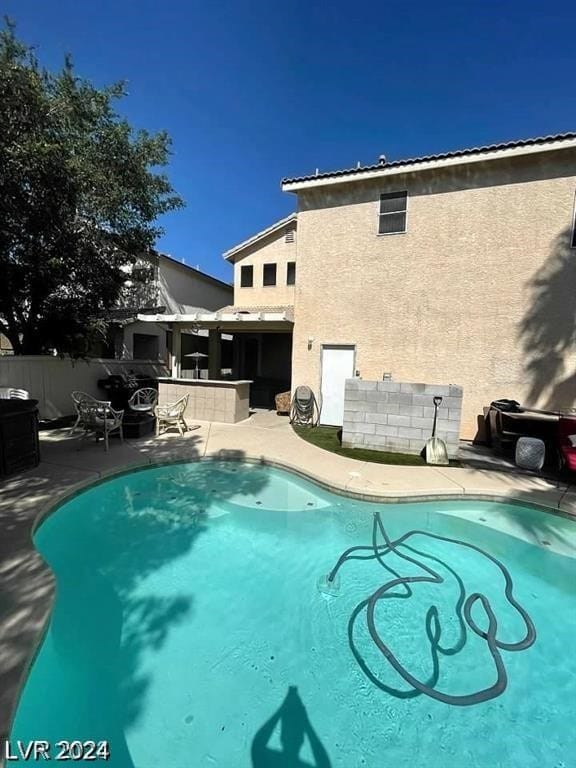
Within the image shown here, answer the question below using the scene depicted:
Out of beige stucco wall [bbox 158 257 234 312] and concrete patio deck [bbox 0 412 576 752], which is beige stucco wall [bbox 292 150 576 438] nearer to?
concrete patio deck [bbox 0 412 576 752]

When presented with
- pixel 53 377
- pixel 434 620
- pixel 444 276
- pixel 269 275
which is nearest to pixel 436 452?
pixel 434 620

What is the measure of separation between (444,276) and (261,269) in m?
8.97

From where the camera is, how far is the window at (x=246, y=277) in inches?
658

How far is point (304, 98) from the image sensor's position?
12.0 meters

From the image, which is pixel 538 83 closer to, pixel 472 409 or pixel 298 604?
pixel 472 409

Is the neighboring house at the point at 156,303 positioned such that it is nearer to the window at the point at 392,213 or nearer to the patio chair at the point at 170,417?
the patio chair at the point at 170,417

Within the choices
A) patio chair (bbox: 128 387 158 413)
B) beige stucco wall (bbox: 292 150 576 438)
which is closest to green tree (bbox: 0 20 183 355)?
patio chair (bbox: 128 387 158 413)

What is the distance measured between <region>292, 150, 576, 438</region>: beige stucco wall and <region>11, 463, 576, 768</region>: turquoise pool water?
5.04 meters

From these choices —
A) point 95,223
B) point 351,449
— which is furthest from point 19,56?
point 351,449

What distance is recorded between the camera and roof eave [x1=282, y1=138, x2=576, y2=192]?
849 centimetres

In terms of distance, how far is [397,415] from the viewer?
26.2 ft

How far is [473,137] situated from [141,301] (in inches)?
561

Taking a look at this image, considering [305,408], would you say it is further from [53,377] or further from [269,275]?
[269,275]

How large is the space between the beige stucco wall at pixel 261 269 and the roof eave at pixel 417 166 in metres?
4.71
